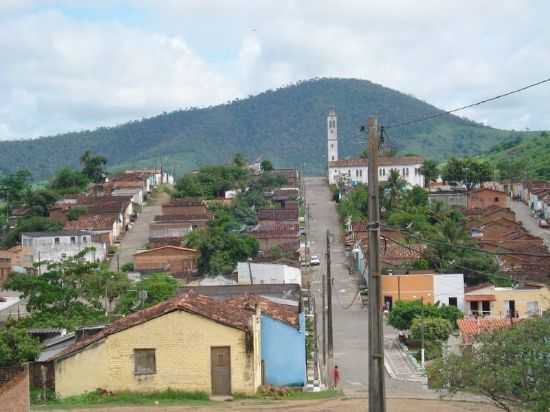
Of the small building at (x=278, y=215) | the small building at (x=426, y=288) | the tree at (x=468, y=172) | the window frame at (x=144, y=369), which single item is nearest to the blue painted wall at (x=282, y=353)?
the window frame at (x=144, y=369)

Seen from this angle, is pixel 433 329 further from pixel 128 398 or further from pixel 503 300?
pixel 128 398

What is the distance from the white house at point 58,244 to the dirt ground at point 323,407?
135 feet

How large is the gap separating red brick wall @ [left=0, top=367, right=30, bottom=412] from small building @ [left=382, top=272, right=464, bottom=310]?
97.8 feet

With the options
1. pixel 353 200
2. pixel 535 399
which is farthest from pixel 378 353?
pixel 353 200

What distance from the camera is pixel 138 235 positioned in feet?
226

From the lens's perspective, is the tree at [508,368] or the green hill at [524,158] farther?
the green hill at [524,158]

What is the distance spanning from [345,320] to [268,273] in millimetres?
7779

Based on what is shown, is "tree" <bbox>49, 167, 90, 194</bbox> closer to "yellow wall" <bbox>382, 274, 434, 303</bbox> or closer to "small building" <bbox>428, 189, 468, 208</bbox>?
"small building" <bbox>428, 189, 468, 208</bbox>

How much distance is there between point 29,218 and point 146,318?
174 ft

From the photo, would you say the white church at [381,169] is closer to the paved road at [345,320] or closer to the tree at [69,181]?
the paved road at [345,320]

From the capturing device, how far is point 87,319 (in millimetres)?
34188

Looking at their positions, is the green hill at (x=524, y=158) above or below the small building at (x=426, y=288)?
above

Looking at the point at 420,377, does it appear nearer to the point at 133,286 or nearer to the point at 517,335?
the point at 517,335

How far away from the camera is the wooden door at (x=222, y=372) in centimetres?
2011
